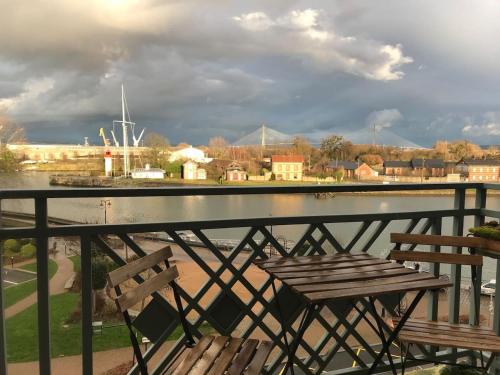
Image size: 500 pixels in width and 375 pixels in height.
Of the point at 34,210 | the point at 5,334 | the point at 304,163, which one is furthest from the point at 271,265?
the point at 304,163

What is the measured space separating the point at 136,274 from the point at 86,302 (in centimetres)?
35

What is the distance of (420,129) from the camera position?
97.3ft

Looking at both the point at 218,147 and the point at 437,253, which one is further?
the point at 218,147

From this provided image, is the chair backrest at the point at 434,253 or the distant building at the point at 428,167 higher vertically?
the distant building at the point at 428,167

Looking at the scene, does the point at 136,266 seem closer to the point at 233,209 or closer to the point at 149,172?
the point at 233,209

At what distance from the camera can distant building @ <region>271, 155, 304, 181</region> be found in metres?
7.76

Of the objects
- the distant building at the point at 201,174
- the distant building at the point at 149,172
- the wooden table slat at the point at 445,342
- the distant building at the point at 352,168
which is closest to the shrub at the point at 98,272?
the wooden table slat at the point at 445,342

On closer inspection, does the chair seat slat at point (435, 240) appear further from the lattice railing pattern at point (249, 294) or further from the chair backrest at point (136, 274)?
the chair backrest at point (136, 274)

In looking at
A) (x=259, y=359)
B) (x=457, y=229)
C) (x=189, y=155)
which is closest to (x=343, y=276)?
(x=259, y=359)

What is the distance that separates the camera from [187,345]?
5.02 feet

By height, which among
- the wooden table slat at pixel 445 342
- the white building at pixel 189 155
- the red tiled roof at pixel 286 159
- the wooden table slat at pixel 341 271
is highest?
the white building at pixel 189 155

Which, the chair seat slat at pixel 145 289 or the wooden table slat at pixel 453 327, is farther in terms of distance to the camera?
the wooden table slat at pixel 453 327

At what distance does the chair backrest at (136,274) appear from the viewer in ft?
3.78

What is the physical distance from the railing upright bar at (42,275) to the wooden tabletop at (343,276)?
2.68 feet
